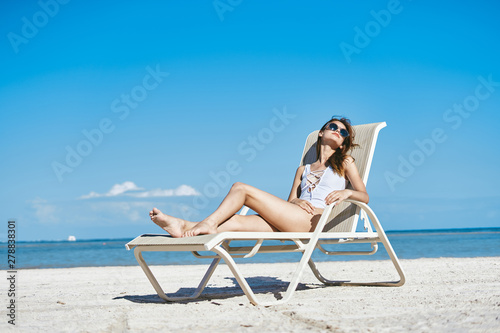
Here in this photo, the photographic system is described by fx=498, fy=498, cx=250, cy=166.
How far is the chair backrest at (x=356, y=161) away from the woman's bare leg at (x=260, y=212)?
32 centimetres

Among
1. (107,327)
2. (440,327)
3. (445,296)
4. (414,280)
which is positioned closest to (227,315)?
Answer: (107,327)

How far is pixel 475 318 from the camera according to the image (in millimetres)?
2799

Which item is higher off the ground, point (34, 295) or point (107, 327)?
point (34, 295)

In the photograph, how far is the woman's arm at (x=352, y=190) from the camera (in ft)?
13.2

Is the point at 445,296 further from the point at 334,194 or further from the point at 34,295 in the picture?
the point at 34,295

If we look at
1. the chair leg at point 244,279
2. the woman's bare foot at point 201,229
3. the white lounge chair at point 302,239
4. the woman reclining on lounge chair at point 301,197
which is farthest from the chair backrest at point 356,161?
the woman's bare foot at point 201,229

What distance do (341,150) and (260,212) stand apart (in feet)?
4.26

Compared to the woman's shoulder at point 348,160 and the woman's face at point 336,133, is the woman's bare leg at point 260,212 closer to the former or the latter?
the woman's shoulder at point 348,160

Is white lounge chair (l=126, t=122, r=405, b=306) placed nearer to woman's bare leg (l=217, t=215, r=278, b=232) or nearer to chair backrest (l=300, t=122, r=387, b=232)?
chair backrest (l=300, t=122, r=387, b=232)

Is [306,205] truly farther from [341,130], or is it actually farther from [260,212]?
[341,130]

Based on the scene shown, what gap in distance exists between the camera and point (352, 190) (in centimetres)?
420

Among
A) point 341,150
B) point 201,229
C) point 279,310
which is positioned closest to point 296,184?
point 341,150

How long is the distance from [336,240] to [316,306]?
2.99 feet

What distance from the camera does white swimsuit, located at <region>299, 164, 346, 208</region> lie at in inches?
181
